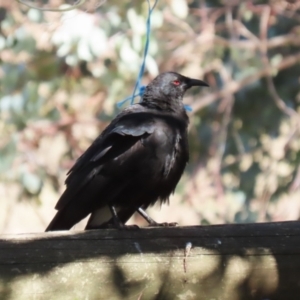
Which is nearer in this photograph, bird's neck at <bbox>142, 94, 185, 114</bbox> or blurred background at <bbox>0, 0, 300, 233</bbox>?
bird's neck at <bbox>142, 94, 185, 114</bbox>

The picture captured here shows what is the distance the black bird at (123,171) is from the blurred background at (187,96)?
4.96 feet

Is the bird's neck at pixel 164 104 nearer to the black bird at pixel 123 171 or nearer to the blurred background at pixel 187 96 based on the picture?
the black bird at pixel 123 171

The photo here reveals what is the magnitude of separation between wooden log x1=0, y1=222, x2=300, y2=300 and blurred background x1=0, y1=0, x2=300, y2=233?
309 cm

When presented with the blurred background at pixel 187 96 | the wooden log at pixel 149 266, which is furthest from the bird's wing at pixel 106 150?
the blurred background at pixel 187 96

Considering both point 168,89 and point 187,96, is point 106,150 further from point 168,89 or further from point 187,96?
point 187,96

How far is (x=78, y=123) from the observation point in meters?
6.56

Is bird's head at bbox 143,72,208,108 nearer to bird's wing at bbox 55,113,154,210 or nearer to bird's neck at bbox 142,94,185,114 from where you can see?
bird's neck at bbox 142,94,185,114

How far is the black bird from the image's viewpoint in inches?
144

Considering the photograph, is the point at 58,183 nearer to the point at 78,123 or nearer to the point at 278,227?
the point at 78,123

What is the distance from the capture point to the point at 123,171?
3674mm

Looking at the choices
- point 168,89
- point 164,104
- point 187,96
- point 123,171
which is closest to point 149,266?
point 123,171

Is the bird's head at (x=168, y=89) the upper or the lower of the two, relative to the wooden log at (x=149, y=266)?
lower

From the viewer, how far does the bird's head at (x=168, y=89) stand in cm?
446

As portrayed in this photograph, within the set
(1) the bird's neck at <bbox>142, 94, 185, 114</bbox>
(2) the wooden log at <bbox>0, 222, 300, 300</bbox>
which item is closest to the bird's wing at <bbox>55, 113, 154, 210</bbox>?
(1) the bird's neck at <bbox>142, 94, 185, 114</bbox>
